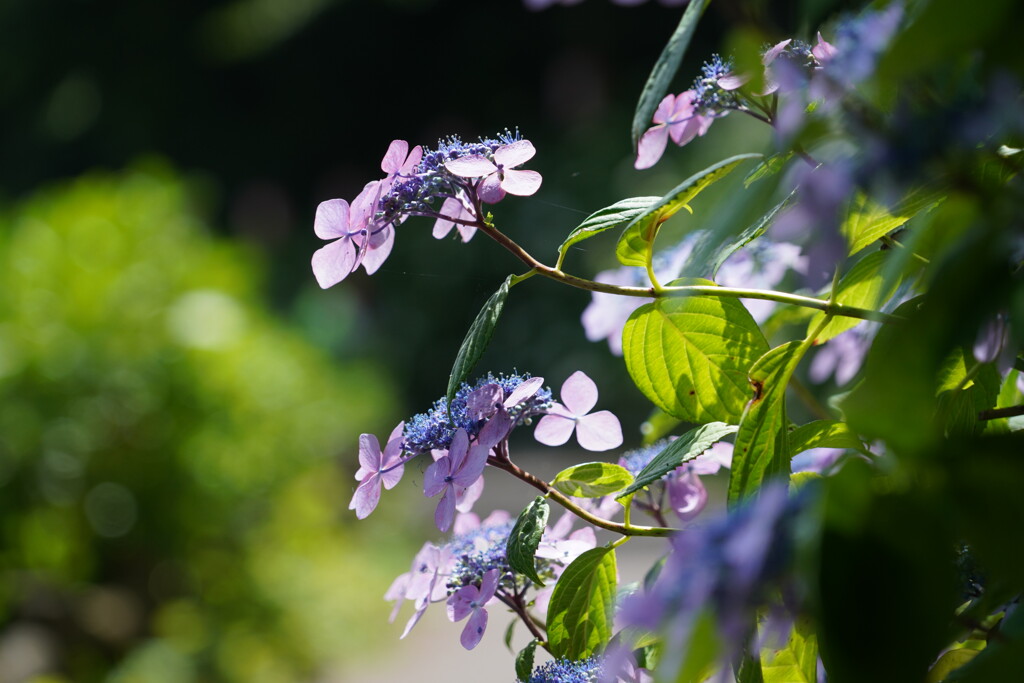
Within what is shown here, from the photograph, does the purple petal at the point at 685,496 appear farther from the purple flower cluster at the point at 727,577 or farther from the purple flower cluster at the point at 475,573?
the purple flower cluster at the point at 727,577

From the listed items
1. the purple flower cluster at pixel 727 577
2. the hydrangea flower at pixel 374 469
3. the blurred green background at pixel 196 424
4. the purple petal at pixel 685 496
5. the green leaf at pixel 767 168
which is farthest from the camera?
the blurred green background at pixel 196 424

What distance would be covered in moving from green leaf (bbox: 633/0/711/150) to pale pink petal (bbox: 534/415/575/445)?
0.49ft

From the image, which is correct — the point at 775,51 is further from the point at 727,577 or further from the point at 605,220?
the point at 727,577

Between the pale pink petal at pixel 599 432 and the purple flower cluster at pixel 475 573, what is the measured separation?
6 cm

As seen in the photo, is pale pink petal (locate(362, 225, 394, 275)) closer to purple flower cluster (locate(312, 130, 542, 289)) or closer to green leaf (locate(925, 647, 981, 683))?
purple flower cluster (locate(312, 130, 542, 289))

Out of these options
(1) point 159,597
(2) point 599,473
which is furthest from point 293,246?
(2) point 599,473

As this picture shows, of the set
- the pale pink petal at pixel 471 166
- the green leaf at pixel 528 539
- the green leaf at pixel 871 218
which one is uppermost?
the pale pink petal at pixel 471 166

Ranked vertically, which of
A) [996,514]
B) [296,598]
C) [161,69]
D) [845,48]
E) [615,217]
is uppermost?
[161,69]

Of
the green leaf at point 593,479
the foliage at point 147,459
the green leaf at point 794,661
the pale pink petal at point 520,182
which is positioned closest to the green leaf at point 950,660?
the green leaf at point 794,661

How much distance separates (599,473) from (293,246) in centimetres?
613

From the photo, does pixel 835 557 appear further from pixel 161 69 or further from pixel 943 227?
pixel 161 69

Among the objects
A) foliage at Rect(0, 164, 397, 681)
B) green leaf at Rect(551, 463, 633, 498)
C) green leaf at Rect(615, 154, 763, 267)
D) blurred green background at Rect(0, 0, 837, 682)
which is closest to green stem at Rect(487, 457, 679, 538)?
green leaf at Rect(551, 463, 633, 498)

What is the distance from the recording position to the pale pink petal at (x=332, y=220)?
1.36 feet

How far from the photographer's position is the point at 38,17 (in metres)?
6.81
